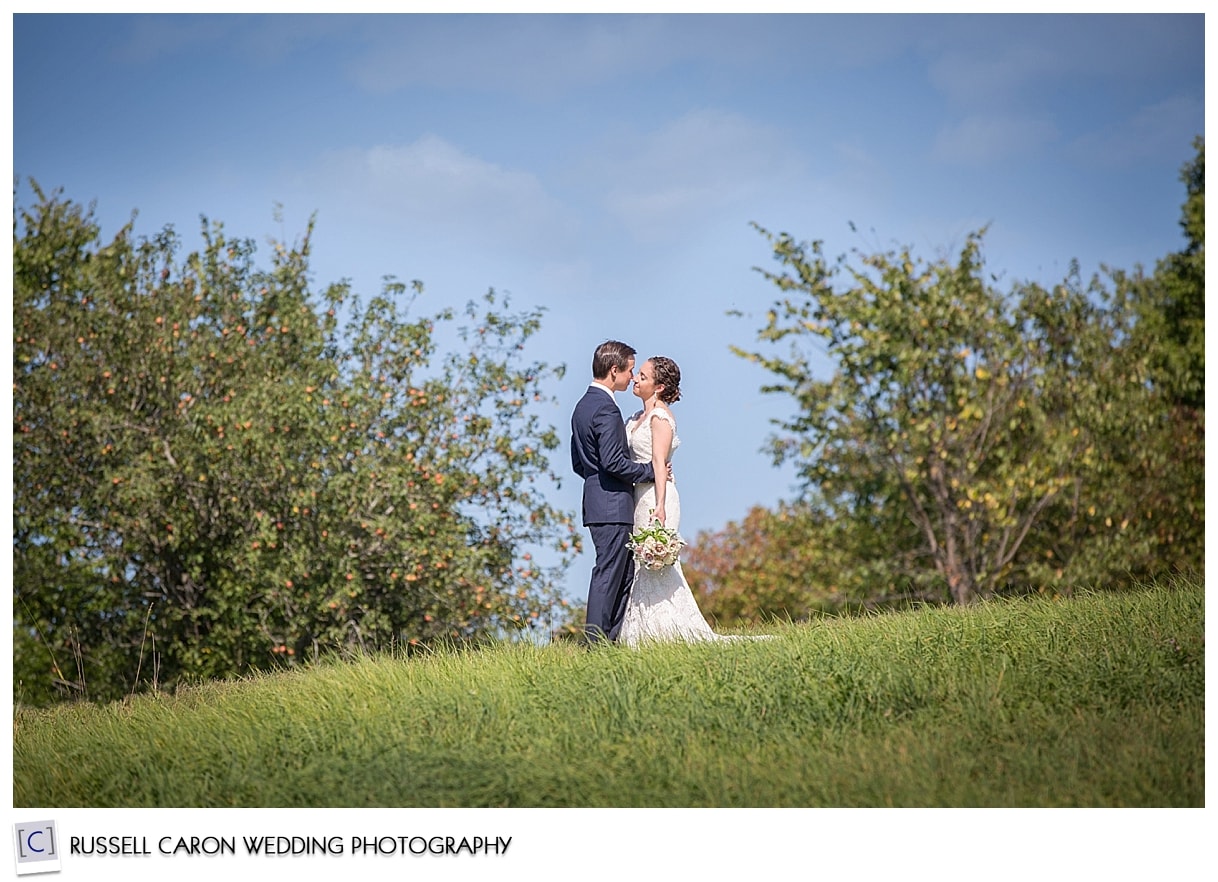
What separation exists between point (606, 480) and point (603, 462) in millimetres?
172

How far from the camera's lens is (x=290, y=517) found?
8.80 m

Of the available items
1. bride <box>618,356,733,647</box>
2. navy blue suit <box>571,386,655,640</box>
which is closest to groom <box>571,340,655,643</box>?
navy blue suit <box>571,386,655,640</box>

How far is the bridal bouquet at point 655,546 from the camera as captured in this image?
598 centimetres

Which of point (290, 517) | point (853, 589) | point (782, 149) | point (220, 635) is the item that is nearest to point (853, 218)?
point (782, 149)

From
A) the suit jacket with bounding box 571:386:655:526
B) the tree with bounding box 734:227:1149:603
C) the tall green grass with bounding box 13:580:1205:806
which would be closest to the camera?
the tall green grass with bounding box 13:580:1205:806

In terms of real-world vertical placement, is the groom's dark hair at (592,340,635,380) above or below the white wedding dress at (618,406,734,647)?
above

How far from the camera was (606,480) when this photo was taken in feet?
20.0

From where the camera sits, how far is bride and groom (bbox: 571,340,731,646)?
237 inches

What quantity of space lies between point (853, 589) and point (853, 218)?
3.76 meters

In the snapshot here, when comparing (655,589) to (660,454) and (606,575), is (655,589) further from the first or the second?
(660,454)

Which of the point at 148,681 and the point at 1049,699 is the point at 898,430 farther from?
the point at 148,681
